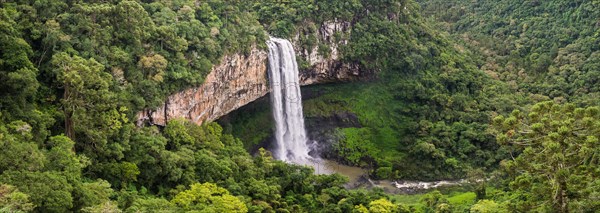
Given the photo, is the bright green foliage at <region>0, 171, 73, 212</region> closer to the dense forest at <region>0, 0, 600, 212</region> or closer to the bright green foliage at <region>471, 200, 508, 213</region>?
the dense forest at <region>0, 0, 600, 212</region>

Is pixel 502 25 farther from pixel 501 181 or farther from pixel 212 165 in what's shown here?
pixel 212 165

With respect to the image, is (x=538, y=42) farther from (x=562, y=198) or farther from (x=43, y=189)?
(x=43, y=189)

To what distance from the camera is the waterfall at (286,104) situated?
41.7 m

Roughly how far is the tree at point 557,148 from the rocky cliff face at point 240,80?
54.9 ft

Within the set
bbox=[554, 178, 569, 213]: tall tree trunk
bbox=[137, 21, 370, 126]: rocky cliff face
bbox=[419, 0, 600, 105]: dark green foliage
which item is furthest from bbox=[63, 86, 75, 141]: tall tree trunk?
bbox=[419, 0, 600, 105]: dark green foliage

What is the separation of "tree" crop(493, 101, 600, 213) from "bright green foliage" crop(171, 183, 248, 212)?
10622 mm

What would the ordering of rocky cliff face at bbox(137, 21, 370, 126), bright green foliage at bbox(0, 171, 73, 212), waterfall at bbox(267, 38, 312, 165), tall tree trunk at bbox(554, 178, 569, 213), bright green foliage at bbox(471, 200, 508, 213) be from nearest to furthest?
bright green foliage at bbox(0, 171, 73, 212), tall tree trunk at bbox(554, 178, 569, 213), bright green foliage at bbox(471, 200, 508, 213), rocky cliff face at bbox(137, 21, 370, 126), waterfall at bbox(267, 38, 312, 165)

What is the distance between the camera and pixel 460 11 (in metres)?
67.1

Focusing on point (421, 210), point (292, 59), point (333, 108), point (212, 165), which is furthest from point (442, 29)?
point (212, 165)

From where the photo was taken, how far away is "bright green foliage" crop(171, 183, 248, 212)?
2584 centimetres

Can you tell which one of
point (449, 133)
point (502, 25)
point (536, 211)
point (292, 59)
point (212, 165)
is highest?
point (502, 25)

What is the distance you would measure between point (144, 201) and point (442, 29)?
46.0 m

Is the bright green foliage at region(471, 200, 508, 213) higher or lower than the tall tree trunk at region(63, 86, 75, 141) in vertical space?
lower

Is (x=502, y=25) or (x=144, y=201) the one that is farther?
(x=502, y=25)
